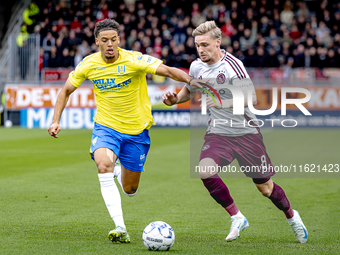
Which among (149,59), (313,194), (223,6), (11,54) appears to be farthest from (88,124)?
(149,59)

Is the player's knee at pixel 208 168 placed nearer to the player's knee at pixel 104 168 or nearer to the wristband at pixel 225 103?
the wristband at pixel 225 103

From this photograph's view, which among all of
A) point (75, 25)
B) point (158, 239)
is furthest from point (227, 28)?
point (158, 239)

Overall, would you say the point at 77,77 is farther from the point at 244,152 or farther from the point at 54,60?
the point at 54,60

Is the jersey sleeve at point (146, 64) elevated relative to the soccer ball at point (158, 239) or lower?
elevated

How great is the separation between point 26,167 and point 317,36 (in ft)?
49.6

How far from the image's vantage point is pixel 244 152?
5.14 meters

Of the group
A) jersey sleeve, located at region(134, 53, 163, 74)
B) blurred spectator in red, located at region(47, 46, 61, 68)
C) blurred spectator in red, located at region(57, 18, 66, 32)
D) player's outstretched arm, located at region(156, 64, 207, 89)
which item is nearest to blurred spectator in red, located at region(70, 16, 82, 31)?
blurred spectator in red, located at region(57, 18, 66, 32)

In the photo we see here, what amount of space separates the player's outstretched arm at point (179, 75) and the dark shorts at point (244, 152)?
54cm

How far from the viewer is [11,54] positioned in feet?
66.9

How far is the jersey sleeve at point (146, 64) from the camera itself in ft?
17.5

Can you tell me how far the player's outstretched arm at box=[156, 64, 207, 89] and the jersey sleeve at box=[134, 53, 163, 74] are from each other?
7cm

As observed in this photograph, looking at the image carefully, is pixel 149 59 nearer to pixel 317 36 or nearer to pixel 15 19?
pixel 317 36

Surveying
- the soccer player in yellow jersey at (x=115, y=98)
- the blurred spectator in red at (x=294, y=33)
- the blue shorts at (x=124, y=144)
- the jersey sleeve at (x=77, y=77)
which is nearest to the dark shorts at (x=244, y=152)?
the soccer player in yellow jersey at (x=115, y=98)

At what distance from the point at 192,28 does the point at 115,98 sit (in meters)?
17.4
